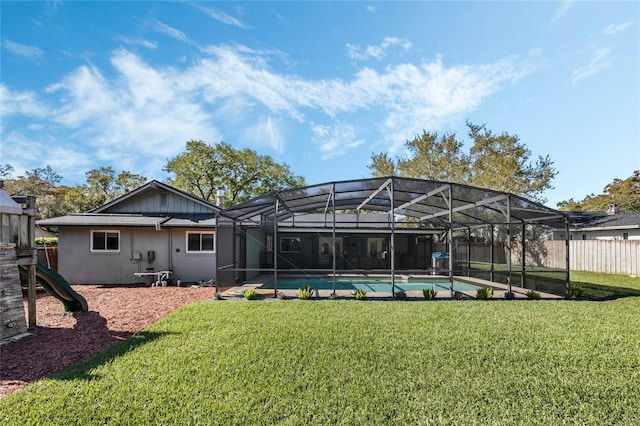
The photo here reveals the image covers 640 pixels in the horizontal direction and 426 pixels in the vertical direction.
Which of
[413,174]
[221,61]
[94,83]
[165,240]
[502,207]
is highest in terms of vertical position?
[221,61]

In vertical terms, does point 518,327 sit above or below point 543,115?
below

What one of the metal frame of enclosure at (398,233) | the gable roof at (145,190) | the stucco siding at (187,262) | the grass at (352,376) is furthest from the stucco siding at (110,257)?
the grass at (352,376)

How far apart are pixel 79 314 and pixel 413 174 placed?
82.7 feet

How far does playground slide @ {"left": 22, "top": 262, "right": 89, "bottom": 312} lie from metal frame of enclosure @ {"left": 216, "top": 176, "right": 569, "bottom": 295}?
3514mm

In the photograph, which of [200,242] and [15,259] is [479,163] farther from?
[15,259]

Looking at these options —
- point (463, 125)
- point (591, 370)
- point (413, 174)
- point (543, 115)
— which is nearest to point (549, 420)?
point (591, 370)

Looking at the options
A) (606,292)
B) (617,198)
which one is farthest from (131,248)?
(617,198)

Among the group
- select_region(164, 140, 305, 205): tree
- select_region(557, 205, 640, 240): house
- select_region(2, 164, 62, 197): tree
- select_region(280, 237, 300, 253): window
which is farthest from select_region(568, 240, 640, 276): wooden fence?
select_region(2, 164, 62, 197): tree

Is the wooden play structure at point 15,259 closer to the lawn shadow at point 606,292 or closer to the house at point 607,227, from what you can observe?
the lawn shadow at point 606,292

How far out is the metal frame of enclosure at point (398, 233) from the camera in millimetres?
9852

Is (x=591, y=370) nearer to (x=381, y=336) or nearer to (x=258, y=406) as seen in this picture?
(x=381, y=336)

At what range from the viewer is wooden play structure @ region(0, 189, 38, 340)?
18.8 ft

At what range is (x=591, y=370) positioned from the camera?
4.20 meters

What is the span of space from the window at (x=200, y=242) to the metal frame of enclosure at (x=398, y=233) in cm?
122
